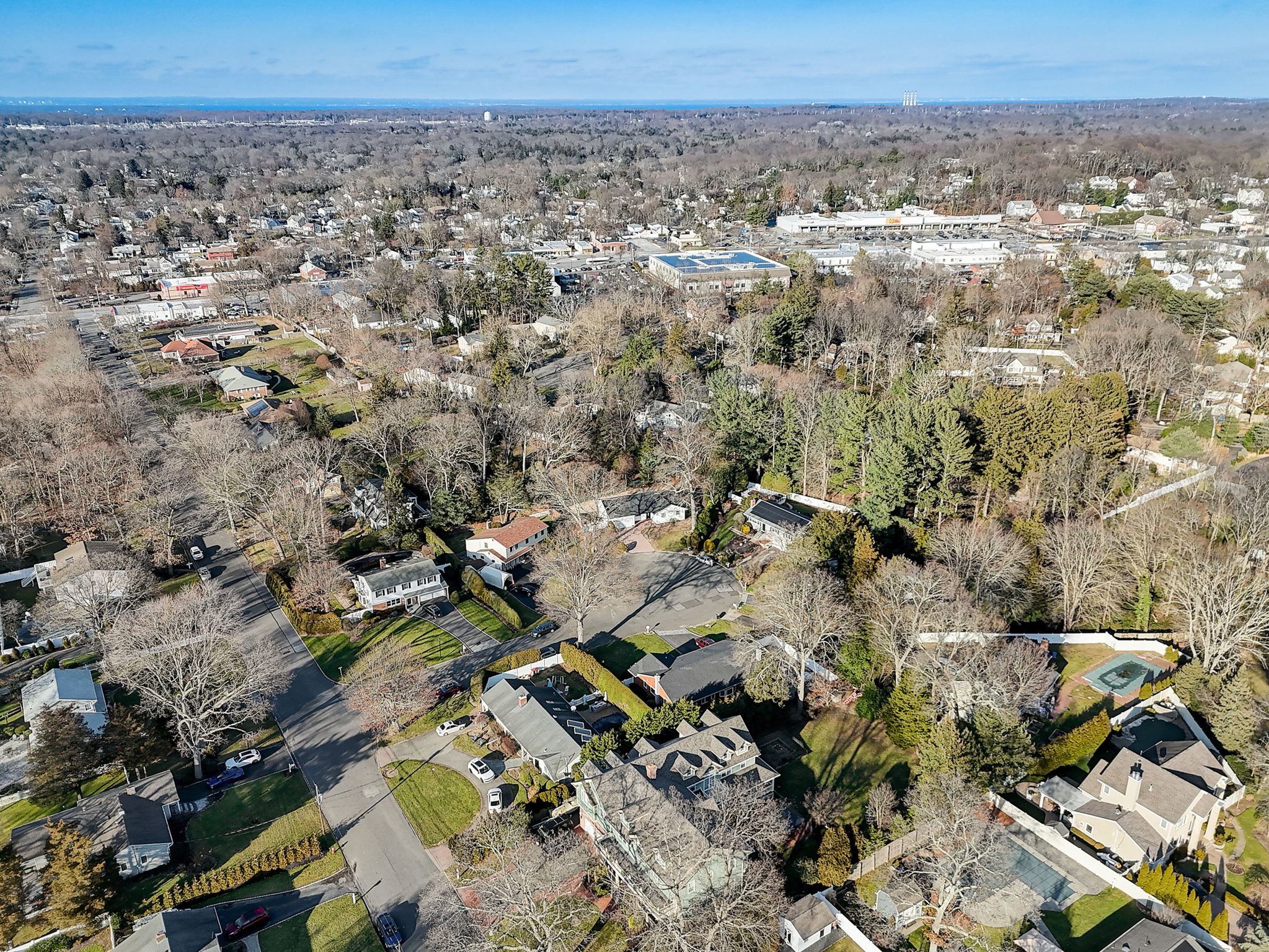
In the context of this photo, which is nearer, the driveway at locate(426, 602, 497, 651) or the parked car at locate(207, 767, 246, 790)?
the parked car at locate(207, 767, 246, 790)

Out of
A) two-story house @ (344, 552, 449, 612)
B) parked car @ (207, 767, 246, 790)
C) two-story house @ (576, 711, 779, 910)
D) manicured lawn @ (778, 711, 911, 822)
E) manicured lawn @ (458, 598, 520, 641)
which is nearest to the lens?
two-story house @ (576, 711, 779, 910)

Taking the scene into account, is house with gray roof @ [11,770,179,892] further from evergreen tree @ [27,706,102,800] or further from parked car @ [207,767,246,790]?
parked car @ [207,767,246,790]

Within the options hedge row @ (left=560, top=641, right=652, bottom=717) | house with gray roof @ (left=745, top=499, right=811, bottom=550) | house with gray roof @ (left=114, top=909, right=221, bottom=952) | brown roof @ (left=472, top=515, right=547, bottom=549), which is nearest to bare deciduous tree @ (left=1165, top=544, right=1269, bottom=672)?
house with gray roof @ (left=745, top=499, right=811, bottom=550)

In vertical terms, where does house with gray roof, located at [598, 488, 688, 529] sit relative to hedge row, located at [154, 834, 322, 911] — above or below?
above

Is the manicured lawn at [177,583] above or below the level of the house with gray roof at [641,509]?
below

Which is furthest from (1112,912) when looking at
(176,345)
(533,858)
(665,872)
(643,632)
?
Result: (176,345)

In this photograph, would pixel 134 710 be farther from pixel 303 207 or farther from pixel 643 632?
pixel 303 207

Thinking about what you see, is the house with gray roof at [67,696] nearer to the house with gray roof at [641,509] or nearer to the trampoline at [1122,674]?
the house with gray roof at [641,509]

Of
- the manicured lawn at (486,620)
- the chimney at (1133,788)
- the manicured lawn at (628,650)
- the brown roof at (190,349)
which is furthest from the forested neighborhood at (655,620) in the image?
the brown roof at (190,349)
